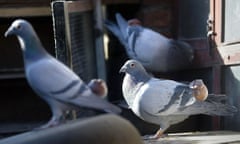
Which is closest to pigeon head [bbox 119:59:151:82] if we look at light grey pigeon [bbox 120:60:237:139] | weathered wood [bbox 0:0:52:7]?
light grey pigeon [bbox 120:60:237:139]

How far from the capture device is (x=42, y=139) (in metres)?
0.83

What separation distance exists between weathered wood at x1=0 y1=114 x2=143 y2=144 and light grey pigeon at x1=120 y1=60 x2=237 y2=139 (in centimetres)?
45

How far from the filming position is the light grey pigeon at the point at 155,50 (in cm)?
184

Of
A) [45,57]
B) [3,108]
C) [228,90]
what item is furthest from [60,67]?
[3,108]

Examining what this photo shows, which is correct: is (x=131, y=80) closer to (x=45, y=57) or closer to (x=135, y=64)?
(x=135, y=64)

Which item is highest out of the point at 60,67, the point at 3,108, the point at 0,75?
the point at 60,67

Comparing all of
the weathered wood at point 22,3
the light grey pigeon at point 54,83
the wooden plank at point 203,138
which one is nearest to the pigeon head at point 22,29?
the light grey pigeon at point 54,83

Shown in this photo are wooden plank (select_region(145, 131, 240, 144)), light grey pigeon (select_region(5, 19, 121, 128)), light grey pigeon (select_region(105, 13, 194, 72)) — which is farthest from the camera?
light grey pigeon (select_region(105, 13, 194, 72))

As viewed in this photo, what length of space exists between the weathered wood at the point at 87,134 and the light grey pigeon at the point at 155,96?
445 millimetres

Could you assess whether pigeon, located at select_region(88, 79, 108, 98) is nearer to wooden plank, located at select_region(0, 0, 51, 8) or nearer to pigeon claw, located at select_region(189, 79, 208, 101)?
pigeon claw, located at select_region(189, 79, 208, 101)

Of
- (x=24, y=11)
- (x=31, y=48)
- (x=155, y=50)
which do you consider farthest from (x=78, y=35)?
(x=31, y=48)

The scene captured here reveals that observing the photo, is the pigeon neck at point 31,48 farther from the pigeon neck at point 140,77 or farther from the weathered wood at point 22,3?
the weathered wood at point 22,3

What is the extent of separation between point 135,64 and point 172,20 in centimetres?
88

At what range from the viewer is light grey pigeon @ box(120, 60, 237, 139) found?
1.41 metres
